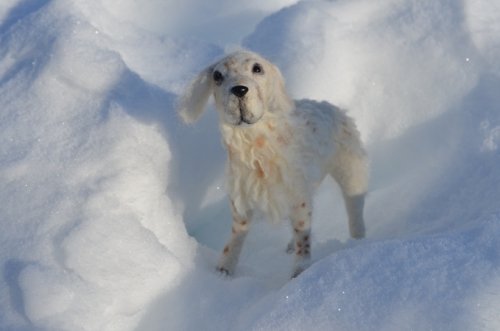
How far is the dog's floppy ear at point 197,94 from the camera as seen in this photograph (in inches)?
108

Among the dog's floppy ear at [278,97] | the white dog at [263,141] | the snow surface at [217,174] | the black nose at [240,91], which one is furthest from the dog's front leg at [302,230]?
the black nose at [240,91]

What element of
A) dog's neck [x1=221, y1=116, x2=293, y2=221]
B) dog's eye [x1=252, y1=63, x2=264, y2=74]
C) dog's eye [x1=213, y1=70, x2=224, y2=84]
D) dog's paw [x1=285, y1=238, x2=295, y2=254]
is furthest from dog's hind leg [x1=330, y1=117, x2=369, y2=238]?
dog's eye [x1=213, y1=70, x2=224, y2=84]

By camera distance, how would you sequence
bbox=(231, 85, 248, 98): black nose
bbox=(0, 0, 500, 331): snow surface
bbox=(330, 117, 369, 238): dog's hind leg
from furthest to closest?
bbox=(330, 117, 369, 238): dog's hind leg < bbox=(231, 85, 248, 98): black nose < bbox=(0, 0, 500, 331): snow surface

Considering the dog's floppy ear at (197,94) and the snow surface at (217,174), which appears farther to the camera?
the dog's floppy ear at (197,94)

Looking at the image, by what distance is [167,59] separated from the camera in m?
3.84

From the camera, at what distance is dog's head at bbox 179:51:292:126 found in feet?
8.22

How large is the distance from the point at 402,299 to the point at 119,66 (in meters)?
1.86

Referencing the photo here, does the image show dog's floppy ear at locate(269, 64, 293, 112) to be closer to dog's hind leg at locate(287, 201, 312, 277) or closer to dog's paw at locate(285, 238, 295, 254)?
dog's hind leg at locate(287, 201, 312, 277)

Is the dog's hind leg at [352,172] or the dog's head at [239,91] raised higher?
the dog's head at [239,91]

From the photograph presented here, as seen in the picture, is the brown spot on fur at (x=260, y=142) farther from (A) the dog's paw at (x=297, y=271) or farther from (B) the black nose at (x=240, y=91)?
(A) the dog's paw at (x=297, y=271)

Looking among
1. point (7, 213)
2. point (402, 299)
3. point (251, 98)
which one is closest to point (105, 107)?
point (7, 213)

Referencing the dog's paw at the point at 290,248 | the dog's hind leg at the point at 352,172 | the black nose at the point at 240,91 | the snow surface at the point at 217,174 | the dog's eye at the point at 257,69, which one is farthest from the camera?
the dog's paw at the point at 290,248

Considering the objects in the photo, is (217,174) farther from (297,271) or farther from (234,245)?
(297,271)

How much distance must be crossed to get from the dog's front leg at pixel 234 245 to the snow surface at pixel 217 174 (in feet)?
0.17
